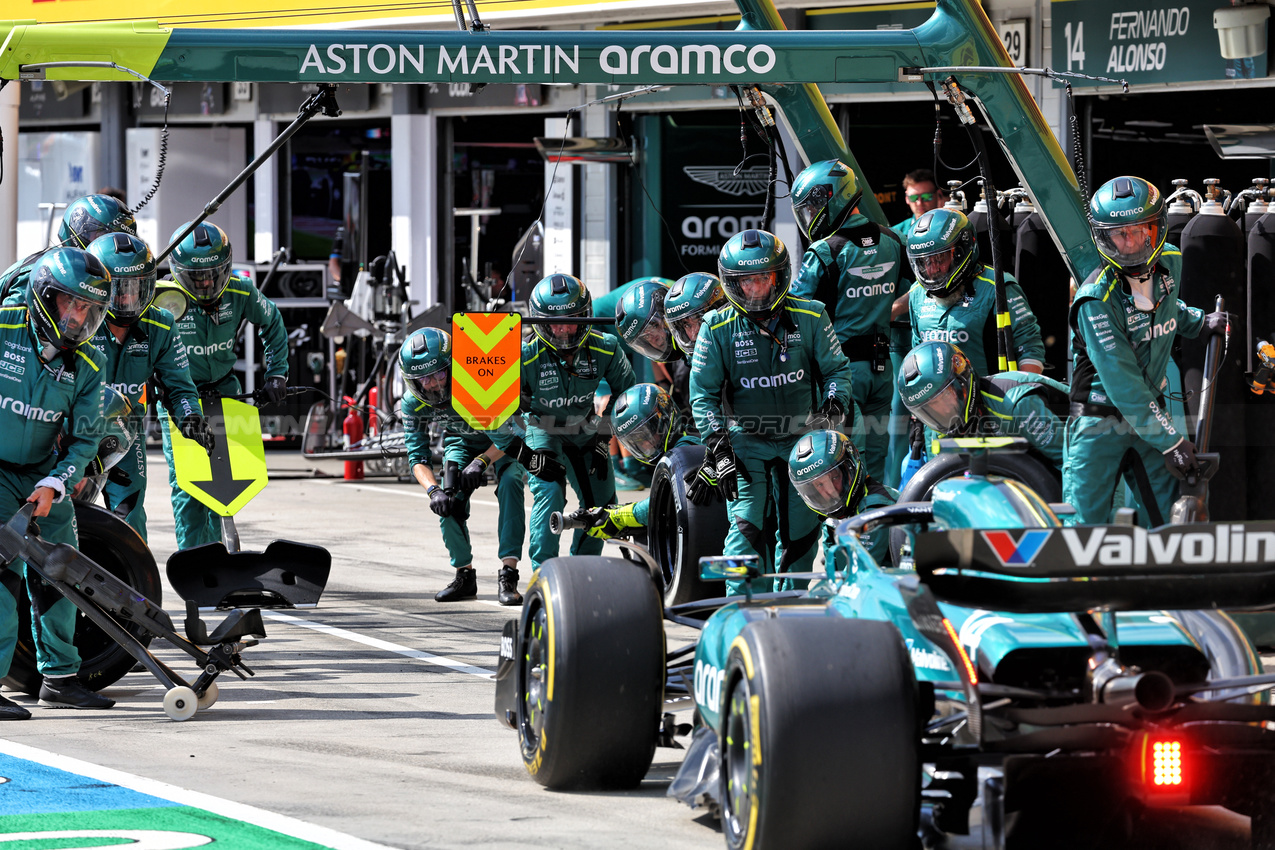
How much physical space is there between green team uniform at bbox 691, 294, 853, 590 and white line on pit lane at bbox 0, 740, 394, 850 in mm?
3299

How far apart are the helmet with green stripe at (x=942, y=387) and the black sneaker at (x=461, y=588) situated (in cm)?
418

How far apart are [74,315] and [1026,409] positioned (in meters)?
3.96

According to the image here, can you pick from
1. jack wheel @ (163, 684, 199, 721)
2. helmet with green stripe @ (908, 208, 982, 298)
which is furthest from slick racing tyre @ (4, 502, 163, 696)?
helmet with green stripe @ (908, 208, 982, 298)

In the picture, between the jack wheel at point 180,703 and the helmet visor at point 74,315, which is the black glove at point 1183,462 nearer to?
the jack wheel at point 180,703

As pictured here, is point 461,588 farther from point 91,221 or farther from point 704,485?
point 91,221

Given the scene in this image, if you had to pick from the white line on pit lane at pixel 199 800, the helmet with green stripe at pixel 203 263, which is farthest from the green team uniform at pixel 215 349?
the white line on pit lane at pixel 199 800

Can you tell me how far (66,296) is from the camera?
7.61 metres

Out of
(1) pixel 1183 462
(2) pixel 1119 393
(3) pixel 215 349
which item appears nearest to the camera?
(1) pixel 1183 462

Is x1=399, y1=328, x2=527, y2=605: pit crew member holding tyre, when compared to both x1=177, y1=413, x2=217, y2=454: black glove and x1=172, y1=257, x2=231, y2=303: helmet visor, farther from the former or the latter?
x1=177, y1=413, x2=217, y2=454: black glove

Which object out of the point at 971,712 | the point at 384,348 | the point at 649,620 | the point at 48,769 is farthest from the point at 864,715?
the point at 384,348

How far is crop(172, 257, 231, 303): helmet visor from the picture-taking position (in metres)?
10.6

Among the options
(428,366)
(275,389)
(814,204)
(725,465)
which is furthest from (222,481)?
(814,204)

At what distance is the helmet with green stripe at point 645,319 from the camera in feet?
34.2

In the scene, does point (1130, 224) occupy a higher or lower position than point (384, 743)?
higher
